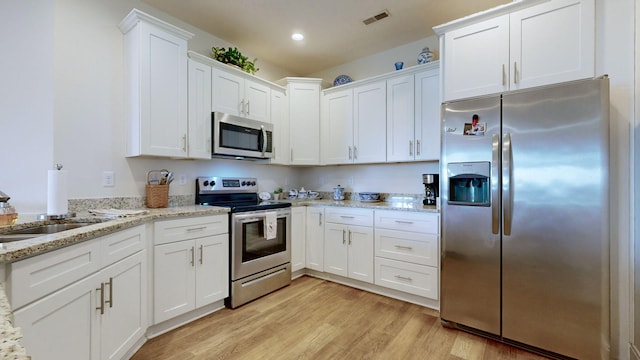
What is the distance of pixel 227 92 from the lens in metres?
2.94

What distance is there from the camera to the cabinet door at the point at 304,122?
12.0 ft

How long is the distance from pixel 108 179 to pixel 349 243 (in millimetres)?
2310

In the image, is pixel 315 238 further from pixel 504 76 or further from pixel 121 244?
pixel 504 76

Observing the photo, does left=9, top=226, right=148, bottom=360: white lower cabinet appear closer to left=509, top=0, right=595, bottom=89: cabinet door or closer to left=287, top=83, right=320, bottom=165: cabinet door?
left=287, top=83, right=320, bottom=165: cabinet door

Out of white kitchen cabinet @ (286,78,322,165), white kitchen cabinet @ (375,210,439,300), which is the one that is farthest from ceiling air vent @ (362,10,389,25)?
white kitchen cabinet @ (375,210,439,300)

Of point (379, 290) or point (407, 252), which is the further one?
point (379, 290)

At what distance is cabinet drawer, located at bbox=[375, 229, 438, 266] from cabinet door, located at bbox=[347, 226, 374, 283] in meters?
0.10

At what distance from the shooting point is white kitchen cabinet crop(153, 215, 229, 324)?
6.93ft

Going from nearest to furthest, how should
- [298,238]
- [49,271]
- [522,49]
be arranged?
[49,271]
[522,49]
[298,238]

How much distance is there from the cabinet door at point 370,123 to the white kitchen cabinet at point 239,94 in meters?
Answer: 1.09

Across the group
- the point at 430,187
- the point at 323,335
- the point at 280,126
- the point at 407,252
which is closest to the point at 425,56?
the point at 430,187

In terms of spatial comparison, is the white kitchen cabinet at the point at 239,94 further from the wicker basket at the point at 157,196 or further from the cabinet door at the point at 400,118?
the cabinet door at the point at 400,118

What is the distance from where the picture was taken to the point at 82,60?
7.24ft

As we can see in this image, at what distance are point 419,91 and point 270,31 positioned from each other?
5.66 ft
